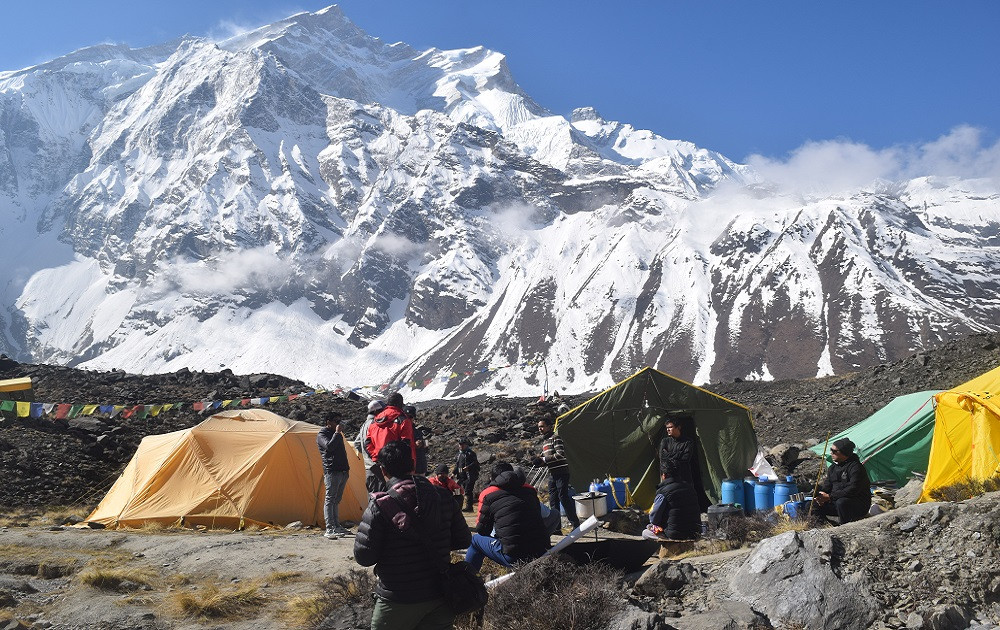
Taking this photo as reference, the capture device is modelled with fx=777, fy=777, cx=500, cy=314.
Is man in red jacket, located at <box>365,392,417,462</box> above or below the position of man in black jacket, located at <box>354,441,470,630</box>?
above

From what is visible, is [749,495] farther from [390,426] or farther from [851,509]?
[390,426]

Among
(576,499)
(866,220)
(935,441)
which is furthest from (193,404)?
(866,220)

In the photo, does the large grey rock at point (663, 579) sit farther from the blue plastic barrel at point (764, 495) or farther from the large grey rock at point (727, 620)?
the blue plastic barrel at point (764, 495)

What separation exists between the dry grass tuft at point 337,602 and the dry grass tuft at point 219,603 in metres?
0.42

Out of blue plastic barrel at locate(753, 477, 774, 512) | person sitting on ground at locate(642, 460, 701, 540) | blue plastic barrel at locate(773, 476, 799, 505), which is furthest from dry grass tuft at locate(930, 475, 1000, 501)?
blue plastic barrel at locate(753, 477, 774, 512)

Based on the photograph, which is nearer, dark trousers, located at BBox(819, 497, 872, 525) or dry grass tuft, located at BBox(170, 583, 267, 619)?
dry grass tuft, located at BBox(170, 583, 267, 619)

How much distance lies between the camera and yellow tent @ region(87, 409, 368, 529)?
45.8ft

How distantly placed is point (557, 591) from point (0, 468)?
1543cm

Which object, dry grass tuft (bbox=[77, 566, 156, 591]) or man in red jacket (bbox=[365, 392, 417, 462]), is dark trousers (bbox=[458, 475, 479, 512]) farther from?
dry grass tuft (bbox=[77, 566, 156, 591])

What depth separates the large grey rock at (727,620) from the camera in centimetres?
605

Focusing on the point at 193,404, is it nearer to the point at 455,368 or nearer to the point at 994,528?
the point at 994,528

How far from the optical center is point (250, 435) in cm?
1520

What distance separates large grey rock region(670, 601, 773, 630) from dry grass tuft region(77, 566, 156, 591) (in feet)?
20.9

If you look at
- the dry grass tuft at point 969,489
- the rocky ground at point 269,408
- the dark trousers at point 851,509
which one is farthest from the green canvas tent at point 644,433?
the rocky ground at point 269,408
